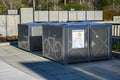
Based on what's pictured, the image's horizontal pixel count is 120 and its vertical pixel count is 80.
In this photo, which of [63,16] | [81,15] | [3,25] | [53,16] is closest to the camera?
A: [3,25]

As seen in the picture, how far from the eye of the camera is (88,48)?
14195 mm

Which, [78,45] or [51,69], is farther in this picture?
[78,45]

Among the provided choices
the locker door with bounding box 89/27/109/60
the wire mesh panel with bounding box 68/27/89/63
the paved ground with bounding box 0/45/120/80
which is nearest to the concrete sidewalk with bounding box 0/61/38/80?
the paved ground with bounding box 0/45/120/80

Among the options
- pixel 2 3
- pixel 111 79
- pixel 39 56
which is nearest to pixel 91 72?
pixel 111 79

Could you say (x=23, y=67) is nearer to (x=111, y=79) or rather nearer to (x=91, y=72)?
(x=91, y=72)

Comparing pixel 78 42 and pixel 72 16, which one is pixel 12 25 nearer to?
pixel 72 16

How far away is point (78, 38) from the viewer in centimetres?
1398

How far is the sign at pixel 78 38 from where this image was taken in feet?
45.5

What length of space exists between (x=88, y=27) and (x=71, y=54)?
1418 millimetres

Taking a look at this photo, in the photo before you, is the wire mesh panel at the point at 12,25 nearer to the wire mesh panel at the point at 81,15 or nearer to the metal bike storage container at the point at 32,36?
the wire mesh panel at the point at 81,15

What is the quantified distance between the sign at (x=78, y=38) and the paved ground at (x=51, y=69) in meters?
0.83

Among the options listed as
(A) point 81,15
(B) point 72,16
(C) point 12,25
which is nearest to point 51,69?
(C) point 12,25

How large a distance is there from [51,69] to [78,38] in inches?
78.9

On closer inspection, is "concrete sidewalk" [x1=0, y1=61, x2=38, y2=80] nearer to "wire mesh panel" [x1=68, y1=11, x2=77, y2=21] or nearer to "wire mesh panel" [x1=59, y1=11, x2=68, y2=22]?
"wire mesh panel" [x1=59, y1=11, x2=68, y2=22]
